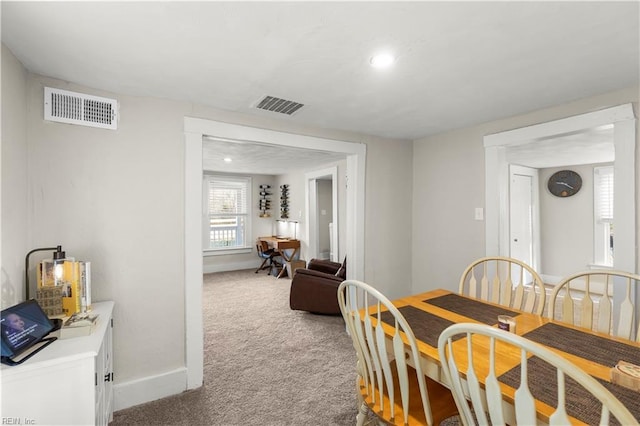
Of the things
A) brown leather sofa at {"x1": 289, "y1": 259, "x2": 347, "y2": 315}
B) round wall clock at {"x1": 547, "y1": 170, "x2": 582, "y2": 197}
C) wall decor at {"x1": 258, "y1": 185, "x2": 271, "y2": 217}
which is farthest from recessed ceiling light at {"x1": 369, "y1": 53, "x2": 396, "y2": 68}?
wall decor at {"x1": 258, "y1": 185, "x2": 271, "y2": 217}

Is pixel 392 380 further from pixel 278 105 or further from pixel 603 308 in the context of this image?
pixel 278 105

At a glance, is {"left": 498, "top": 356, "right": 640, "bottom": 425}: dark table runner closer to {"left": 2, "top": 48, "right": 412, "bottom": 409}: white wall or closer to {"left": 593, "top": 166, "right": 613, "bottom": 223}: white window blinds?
{"left": 2, "top": 48, "right": 412, "bottom": 409}: white wall

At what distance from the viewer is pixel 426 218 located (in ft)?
10.8

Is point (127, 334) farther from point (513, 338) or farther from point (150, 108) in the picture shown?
point (513, 338)

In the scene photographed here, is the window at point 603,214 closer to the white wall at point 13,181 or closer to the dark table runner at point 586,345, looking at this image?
the dark table runner at point 586,345

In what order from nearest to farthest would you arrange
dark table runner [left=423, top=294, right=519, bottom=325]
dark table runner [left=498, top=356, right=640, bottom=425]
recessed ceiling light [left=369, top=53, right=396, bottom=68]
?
dark table runner [left=498, top=356, right=640, bottom=425] → recessed ceiling light [left=369, top=53, right=396, bottom=68] → dark table runner [left=423, top=294, right=519, bottom=325]

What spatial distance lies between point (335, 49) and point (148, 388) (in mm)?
2471

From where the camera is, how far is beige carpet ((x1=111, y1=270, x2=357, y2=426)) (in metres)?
1.90

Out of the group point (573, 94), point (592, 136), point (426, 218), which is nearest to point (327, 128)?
point (426, 218)

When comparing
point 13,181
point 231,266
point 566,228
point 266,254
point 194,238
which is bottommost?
point 231,266

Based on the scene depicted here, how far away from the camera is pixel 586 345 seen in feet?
4.30

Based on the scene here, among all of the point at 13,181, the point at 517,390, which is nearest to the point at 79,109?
the point at 13,181

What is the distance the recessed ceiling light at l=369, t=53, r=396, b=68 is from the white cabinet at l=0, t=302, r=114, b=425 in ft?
6.18

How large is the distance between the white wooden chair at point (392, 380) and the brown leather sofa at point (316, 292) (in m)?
2.06
